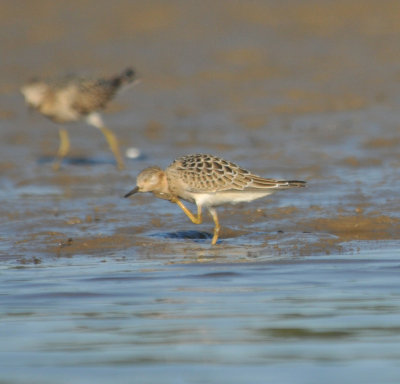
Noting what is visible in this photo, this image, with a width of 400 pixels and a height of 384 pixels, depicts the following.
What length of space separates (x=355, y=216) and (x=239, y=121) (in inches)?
259

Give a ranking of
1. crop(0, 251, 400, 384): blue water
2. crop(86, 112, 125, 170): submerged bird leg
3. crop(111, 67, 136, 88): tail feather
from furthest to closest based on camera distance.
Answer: crop(111, 67, 136, 88): tail feather → crop(86, 112, 125, 170): submerged bird leg → crop(0, 251, 400, 384): blue water

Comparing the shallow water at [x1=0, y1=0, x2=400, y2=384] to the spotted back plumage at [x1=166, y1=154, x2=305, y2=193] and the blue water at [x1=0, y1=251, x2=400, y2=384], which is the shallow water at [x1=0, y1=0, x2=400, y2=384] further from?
the spotted back plumage at [x1=166, y1=154, x2=305, y2=193]

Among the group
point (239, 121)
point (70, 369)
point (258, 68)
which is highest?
point (258, 68)

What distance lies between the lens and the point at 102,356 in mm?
6465

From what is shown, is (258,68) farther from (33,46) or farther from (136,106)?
(33,46)

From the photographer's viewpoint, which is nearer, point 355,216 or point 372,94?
point 355,216

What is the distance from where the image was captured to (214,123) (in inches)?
696

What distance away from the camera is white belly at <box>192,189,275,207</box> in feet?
35.2

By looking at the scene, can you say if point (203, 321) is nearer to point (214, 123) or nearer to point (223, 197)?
point (223, 197)

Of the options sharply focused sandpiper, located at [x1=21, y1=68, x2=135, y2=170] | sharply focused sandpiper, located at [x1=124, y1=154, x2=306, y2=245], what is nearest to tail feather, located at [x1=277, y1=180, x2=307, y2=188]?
sharply focused sandpiper, located at [x1=124, y1=154, x2=306, y2=245]

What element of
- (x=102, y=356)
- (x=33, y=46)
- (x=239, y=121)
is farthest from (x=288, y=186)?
(x=33, y=46)

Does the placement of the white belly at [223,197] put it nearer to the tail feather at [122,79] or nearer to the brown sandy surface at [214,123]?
the brown sandy surface at [214,123]

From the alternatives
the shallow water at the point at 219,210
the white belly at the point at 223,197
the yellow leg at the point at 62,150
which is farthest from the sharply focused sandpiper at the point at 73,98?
the white belly at the point at 223,197

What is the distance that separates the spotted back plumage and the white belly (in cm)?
6
